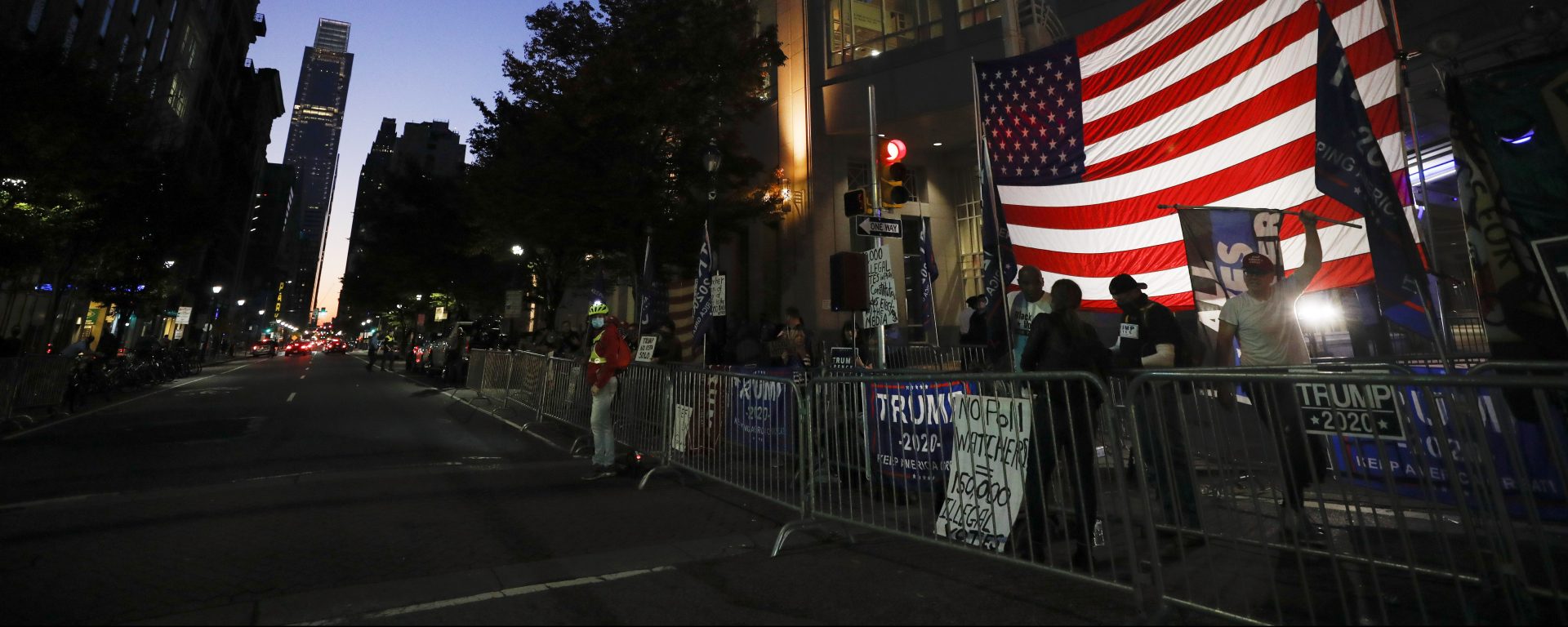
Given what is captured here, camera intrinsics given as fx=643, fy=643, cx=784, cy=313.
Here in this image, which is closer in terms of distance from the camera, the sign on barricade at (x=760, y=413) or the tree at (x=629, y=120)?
the sign on barricade at (x=760, y=413)

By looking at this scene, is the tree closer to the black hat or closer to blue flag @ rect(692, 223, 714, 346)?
blue flag @ rect(692, 223, 714, 346)

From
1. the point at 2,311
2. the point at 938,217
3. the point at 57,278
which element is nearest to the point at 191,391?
the point at 57,278

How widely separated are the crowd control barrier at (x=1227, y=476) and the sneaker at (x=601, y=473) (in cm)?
155


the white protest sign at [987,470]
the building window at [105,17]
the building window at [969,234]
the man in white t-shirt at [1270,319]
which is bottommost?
the white protest sign at [987,470]

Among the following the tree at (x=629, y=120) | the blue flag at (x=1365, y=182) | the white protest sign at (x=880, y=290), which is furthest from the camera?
the tree at (x=629, y=120)

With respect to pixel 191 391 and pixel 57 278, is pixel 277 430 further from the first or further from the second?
pixel 57 278

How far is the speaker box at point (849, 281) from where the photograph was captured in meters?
7.41

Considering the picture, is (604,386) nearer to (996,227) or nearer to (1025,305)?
(996,227)

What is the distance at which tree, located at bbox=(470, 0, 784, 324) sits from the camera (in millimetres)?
16500

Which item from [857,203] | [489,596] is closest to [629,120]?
[857,203]

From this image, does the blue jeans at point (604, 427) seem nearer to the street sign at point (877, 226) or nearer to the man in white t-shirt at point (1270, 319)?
the street sign at point (877, 226)

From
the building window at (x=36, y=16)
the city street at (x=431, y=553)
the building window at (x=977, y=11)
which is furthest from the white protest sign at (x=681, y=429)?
the building window at (x=36, y=16)

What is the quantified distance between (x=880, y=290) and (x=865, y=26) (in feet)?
50.0

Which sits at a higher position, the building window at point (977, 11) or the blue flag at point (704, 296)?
the building window at point (977, 11)
